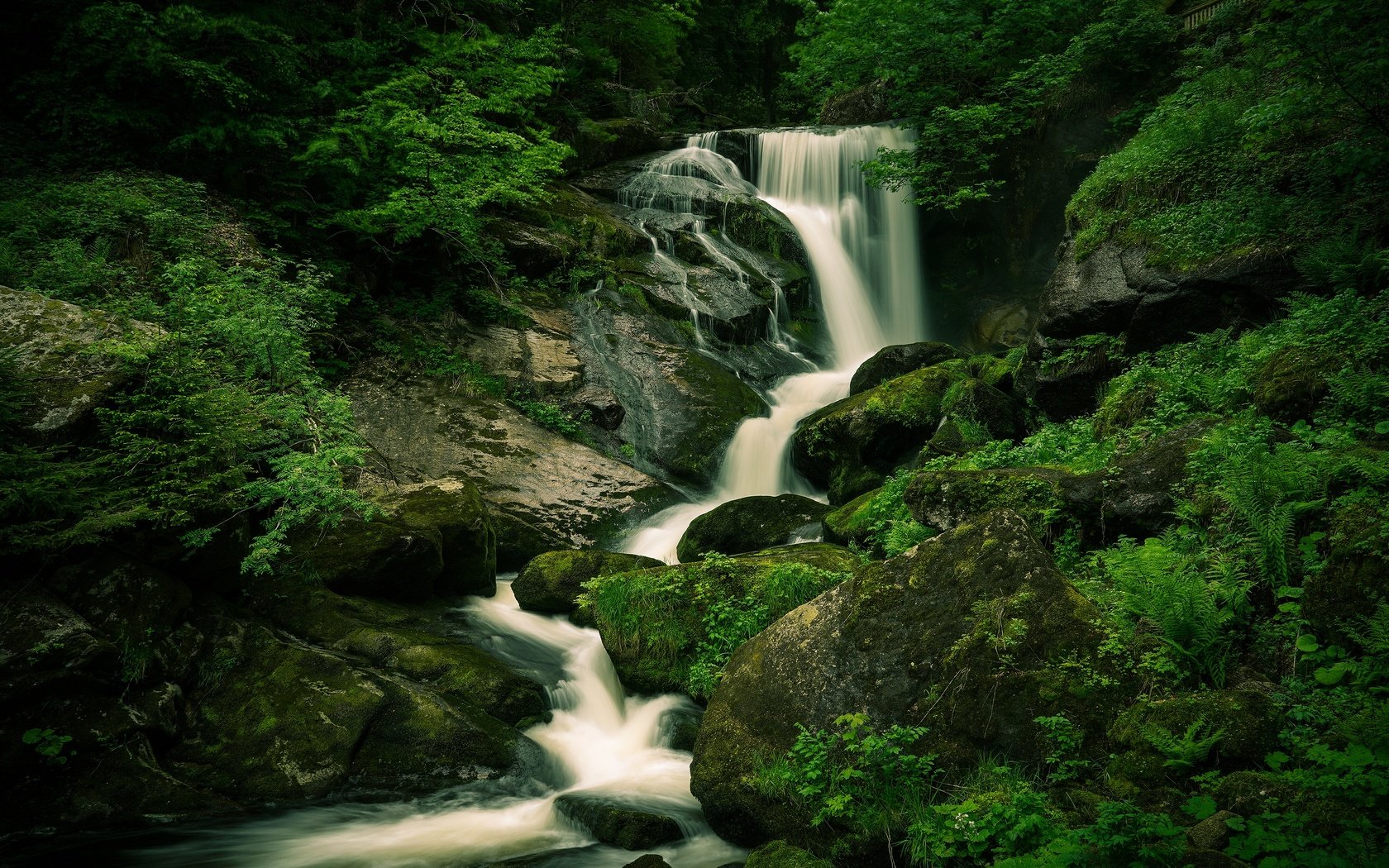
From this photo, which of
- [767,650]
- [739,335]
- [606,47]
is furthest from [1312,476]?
[606,47]

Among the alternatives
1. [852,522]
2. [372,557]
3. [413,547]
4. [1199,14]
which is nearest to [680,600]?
[852,522]

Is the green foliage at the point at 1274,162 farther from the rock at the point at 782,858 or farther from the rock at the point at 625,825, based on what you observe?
the rock at the point at 625,825

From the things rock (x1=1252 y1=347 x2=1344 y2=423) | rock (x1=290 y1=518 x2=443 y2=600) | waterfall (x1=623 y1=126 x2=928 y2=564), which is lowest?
rock (x1=290 y1=518 x2=443 y2=600)

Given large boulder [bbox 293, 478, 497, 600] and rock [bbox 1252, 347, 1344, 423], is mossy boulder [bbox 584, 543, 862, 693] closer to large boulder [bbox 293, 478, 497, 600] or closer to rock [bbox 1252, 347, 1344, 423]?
large boulder [bbox 293, 478, 497, 600]

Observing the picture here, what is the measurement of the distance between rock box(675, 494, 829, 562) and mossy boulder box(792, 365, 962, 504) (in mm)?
1245

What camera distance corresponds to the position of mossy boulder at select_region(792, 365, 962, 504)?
11219 mm

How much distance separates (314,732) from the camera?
6.29m

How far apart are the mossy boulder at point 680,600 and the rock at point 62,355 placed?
15.8ft

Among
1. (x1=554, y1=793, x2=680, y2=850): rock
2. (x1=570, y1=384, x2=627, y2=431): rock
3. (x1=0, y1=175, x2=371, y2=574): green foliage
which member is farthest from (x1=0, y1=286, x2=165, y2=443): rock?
(x1=570, y1=384, x2=627, y2=431): rock

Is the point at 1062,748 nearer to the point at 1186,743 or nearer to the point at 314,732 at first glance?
the point at 1186,743

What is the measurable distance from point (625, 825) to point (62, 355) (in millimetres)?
6142

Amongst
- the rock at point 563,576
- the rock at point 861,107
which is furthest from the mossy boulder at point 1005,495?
the rock at point 861,107

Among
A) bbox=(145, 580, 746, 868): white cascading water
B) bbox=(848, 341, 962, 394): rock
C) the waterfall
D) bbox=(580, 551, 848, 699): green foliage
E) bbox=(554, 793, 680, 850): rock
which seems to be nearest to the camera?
bbox=(145, 580, 746, 868): white cascading water

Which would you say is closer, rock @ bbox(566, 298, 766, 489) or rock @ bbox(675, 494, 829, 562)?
rock @ bbox(675, 494, 829, 562)
